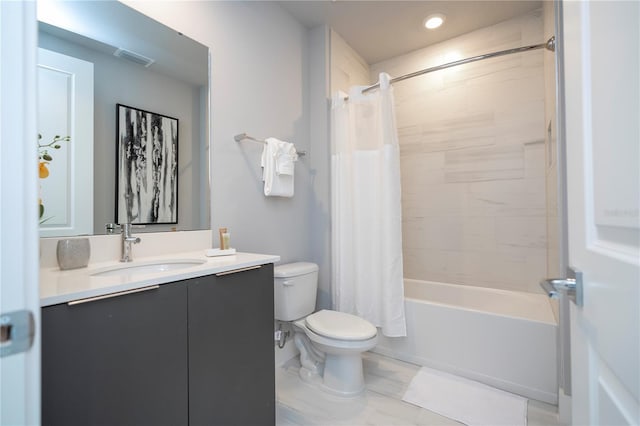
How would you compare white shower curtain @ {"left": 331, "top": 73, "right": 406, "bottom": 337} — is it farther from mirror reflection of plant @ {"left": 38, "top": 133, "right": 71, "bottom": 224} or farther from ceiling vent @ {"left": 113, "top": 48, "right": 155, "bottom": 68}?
mirror reflection of plant @ {"left": 38, "top": 133, "right": 71, "bottom": 224}

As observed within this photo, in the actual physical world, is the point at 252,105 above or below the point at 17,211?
above

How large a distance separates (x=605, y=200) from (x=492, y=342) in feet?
5.76

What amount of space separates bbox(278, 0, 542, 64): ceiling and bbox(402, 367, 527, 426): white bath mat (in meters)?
2.66

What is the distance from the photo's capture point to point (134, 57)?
1.44 metres

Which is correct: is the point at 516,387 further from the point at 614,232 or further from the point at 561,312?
the point at 614,232

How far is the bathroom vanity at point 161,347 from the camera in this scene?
77 centimetres

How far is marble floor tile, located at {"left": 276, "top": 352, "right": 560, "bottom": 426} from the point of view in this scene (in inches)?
61.4

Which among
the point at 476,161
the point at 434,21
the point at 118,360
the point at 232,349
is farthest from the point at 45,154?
the point at 476,161

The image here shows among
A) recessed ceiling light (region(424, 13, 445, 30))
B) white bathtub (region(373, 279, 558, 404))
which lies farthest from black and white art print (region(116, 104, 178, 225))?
recessed ceiling light (region(424, 13, 445, 30))

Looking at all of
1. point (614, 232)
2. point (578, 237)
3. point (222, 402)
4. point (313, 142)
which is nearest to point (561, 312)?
point (578, 237)

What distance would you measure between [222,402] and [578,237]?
129cm

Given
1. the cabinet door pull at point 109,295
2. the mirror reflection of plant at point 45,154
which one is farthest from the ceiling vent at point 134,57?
the cabinet door pull at point 109,295

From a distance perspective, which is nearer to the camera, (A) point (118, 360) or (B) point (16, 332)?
(B) point (16, 332)

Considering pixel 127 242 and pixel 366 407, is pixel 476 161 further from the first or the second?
pixel 127 242
